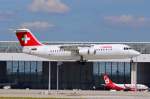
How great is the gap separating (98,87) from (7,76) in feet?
70.2

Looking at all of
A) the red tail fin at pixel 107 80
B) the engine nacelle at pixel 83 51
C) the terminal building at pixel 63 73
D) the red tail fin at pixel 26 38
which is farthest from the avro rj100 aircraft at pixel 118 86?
the red tail fin at pixel 26 38

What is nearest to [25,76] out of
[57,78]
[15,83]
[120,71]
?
[15,83]

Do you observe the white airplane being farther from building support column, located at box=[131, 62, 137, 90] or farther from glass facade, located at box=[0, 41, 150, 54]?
building support column, located at box=[131, 62, 137, 90]

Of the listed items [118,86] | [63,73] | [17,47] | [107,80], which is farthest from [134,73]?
[17,47]

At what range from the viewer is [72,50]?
126 meters

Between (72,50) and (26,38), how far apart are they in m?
10.6

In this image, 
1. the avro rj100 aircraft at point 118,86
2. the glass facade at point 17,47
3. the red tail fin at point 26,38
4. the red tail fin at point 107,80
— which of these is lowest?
the avro rj100 aircraft at point 118,86

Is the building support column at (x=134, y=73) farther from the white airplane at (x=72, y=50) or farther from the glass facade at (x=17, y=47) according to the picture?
the white airplane at (x=72, y=50)

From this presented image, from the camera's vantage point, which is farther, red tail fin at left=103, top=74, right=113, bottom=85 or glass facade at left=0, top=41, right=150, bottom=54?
glass facade at left=0, top=41, right=150, bottom=54

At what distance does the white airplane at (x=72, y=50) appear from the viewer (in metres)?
117

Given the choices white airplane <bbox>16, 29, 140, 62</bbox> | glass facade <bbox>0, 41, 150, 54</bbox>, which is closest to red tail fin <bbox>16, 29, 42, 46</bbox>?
white airplane <bbox>16, 29, 140, 62</bbox>

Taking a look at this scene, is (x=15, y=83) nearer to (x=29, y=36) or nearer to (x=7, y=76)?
(x=7, y=76)

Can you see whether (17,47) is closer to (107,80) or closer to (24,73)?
(24,73)

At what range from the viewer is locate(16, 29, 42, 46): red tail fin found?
127m
